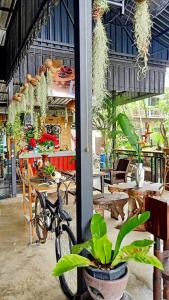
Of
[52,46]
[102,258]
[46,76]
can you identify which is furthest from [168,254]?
[52,46]

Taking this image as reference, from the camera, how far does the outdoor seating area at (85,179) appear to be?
1.42m

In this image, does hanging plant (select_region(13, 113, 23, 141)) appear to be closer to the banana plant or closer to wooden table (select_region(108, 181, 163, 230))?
wooden table (select_region(108, 181, 163, 230))

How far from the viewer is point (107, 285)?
1.27m

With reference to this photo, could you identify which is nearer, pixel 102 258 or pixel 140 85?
pixel 102 258

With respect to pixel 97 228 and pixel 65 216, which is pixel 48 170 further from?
pixel 97 228

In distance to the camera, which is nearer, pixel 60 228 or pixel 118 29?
pixel 60 228

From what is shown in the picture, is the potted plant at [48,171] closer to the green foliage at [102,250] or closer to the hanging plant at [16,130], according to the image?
the green foliage at [102,250]

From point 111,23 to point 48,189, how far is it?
5155 mm

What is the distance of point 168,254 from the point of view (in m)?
1.67

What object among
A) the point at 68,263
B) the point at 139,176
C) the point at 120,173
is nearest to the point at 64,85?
the point at 120,173

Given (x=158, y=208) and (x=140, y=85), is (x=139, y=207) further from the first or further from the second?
(x=140, y=85)

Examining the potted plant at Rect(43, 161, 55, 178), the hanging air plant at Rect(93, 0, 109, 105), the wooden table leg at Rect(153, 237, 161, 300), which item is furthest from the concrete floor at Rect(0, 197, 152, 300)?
the hanging air plant at Rect(93, 0, 109, 105)

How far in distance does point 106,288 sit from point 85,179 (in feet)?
1.99

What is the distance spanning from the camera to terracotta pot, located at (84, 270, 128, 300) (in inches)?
50.2
